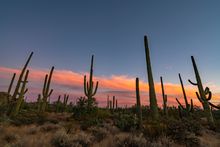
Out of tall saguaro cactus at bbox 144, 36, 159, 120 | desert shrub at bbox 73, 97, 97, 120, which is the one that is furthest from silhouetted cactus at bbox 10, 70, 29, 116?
tall saguaro cactus at bbox 144, 36, 159, 120

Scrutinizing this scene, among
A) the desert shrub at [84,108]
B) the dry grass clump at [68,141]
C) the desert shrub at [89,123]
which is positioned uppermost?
the desert shrub at [84,108]

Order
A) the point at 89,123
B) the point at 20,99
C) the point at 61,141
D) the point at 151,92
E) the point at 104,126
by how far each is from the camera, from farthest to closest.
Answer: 1. the point at 20,99
2. the point at 151,92
3. the point at 89,123
4. the point at 104,126
5. the point at 61,141

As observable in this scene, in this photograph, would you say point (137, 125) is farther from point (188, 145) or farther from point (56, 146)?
point (56, 146)

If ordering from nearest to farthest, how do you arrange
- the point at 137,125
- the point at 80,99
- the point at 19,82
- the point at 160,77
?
the point at 137,125
the point at 19,82
the point at 80,99
the point at 160,77

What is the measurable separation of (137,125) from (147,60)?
734 centimetres

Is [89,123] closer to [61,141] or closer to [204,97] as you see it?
[61,141]

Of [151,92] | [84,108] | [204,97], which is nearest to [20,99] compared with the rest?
[84,108]

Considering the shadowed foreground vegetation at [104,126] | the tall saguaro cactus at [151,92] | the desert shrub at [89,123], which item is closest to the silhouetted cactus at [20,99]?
the shadowed foreground vegetation at [104,126]

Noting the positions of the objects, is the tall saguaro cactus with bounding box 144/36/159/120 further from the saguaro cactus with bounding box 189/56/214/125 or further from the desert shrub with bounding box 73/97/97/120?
the desert shrub with bounding box 73/97/97/120

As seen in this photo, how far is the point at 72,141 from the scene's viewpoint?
5.48 metres

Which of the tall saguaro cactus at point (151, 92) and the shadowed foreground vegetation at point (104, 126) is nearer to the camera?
the shadowed foreground vegetation at point (104, 126)

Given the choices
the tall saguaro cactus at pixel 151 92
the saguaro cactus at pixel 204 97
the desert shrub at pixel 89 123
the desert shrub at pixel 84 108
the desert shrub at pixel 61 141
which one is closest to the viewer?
the desert shrub at pixel 61 141

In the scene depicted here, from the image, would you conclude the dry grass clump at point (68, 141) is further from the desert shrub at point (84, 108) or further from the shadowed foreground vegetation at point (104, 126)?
the desert shrub at point (84, 108)

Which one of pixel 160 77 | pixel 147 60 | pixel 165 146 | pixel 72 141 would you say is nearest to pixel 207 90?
pixel 147 60
